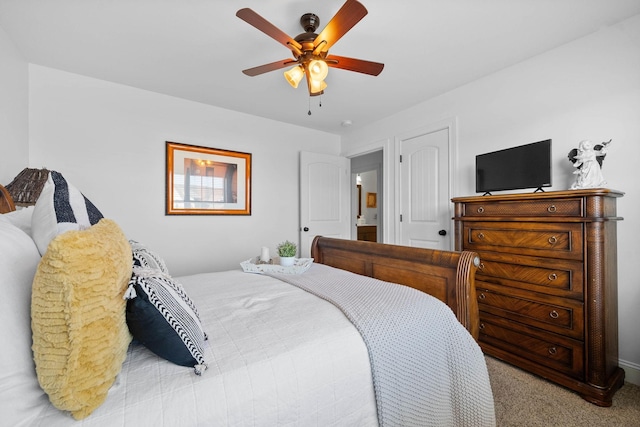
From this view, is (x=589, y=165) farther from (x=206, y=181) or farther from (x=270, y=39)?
(x=206, y=181)

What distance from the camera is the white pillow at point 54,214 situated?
2.47ft

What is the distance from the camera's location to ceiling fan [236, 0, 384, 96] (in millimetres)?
1431

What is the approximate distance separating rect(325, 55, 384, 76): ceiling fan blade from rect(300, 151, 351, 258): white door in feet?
6.83

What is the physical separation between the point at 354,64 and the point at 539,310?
85.0 inches

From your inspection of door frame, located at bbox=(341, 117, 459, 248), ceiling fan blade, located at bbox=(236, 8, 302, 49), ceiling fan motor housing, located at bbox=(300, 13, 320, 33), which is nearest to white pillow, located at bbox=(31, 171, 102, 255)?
ceiling fan blade, located at bbox=(236, 8, 302, 49)

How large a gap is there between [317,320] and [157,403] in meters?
0.56

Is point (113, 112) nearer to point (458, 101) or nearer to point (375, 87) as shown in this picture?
point (375, 87)

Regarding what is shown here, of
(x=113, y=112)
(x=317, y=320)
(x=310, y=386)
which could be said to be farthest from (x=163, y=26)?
(x=310, y=386)

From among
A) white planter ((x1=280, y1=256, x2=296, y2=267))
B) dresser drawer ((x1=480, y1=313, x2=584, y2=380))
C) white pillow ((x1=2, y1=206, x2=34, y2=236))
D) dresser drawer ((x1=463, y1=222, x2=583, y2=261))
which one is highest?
white pillow ((x1=2, y1=206, x2=34, y2=236))

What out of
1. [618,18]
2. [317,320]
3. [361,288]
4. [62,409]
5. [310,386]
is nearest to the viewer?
[62,409]

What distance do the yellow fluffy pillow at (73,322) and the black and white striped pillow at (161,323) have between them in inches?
3.6

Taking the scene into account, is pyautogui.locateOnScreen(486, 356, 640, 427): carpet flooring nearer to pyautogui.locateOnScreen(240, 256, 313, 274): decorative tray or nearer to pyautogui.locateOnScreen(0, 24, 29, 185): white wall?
pyautogui.locateOnScreen(240, 256, 313, 274): decorative tray

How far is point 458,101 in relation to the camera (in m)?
2.84

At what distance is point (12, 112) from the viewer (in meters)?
2.06
